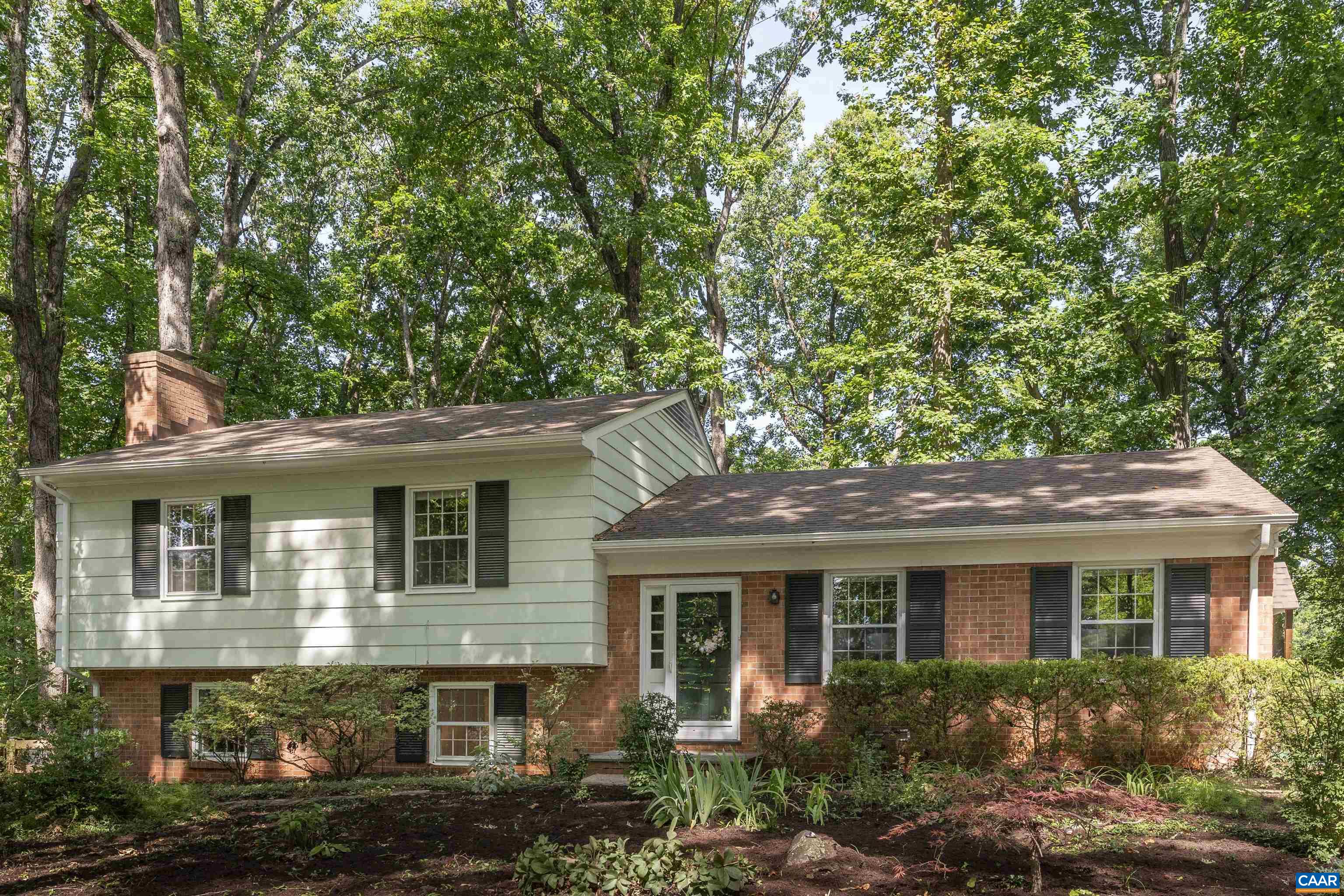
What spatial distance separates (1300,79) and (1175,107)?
2.42m

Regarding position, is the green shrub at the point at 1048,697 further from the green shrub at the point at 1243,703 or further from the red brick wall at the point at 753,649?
the green shrub at the point at 1243,703

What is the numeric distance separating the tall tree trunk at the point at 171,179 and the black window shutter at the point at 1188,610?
51.1ft

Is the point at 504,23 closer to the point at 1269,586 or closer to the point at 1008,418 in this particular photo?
the point at 1008,418

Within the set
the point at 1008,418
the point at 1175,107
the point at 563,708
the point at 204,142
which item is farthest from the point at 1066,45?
the point at 204,142

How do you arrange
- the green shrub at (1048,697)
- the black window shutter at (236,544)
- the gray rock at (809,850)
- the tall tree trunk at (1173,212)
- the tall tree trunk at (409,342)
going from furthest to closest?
the tall tree trunk at (409,342), the tall tree trunk at (1173,212), the black window shutter at (236,544), the green shrub at (1048,697), the gray rock at (809,850)

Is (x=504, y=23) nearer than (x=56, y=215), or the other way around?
(x=56, y=215)

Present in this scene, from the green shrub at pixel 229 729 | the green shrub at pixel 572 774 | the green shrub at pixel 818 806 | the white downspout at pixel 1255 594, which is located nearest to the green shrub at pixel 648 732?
the green shrub at pixel 572 774

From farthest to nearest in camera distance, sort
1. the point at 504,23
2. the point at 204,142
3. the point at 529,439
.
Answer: the point at 204,142 < the point at 504,23 < the point at 529,439

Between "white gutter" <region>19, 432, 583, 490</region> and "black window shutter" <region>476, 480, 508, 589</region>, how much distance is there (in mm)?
622

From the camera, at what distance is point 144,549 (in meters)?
13.0

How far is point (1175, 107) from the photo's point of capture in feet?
64.6

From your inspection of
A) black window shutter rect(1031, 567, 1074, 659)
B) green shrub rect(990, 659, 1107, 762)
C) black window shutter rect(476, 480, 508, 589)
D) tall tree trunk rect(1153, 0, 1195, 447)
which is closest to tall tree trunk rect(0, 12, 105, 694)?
black window shutter rect(476, 480, 508, 589)

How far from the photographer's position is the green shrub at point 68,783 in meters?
7.95

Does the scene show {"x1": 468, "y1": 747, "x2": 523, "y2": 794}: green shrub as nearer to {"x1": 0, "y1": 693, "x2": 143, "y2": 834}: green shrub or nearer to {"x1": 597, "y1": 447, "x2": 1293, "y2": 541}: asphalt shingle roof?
{"x1": 597, "y1": 447, "x2": 1293, "y2": 541}: asphalt shingle roof
